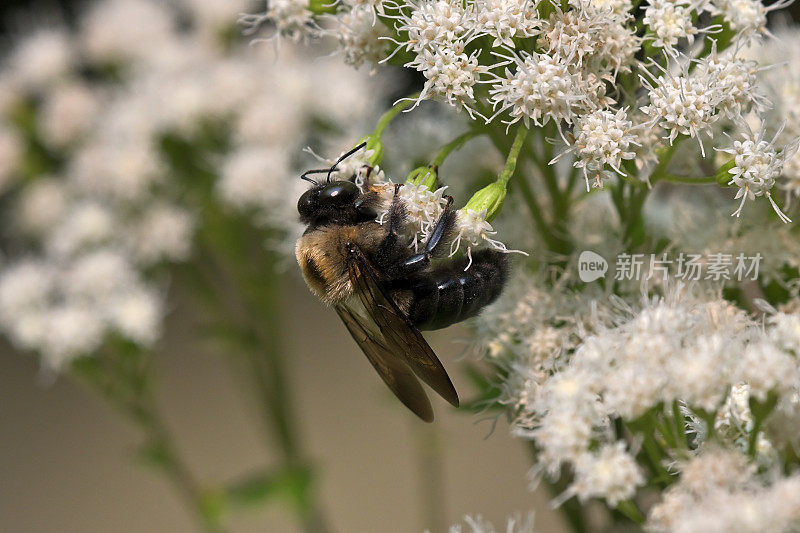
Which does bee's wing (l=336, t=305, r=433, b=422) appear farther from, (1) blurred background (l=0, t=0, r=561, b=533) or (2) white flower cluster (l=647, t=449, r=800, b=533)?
(1) blurred background (l=0, t=0, r=561, b=533)

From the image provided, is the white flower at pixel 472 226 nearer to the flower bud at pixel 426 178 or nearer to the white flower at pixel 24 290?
the flower bud at pixel 426 178

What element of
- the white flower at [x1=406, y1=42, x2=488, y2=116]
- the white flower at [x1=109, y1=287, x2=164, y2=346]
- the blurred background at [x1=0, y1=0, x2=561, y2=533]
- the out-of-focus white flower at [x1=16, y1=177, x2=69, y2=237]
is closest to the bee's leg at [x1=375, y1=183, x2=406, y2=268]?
the white flower at [x1=406, y1=42, x2=488, y2=116]

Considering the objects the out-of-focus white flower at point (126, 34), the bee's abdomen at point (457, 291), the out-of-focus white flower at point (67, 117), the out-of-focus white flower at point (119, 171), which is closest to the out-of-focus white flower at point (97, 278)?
the out-of-focus white flower at point (119, 171)

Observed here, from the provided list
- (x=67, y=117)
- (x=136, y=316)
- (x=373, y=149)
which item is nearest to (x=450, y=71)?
(x=373, y=149)

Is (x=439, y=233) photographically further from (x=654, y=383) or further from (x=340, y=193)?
(x=654, y=383)

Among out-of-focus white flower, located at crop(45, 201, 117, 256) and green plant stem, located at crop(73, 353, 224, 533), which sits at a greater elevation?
out-of-focus white flower, located at crop(45, 201, 117, 256)

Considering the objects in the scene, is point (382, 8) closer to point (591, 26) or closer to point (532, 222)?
point (591, 26)
